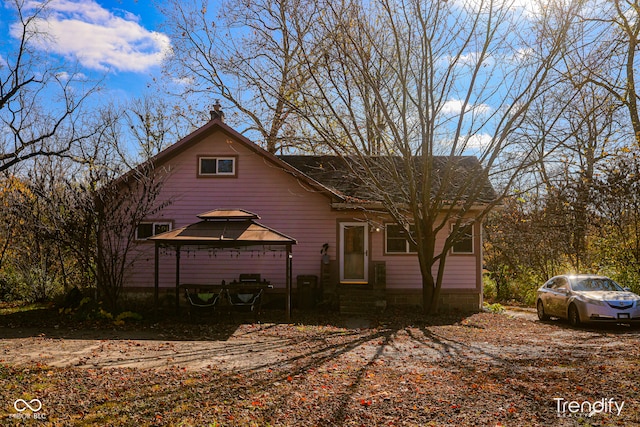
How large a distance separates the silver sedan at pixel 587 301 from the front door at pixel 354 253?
551cm

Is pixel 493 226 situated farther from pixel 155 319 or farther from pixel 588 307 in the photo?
pixel 155 319

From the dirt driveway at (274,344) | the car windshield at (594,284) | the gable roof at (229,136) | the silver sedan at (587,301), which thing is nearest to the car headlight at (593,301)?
the silver sedan at (587,301)

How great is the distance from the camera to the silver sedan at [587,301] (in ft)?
42.3

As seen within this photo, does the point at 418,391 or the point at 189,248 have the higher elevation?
the point at 189,248

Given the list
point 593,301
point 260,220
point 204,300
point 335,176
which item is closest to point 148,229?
point 260,220

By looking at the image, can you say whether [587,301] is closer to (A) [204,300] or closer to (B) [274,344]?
(B) [274,344]

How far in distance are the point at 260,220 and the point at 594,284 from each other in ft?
32.6

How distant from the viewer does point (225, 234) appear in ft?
42.2

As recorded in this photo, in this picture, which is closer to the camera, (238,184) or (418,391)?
(418,391)

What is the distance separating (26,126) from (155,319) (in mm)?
10160

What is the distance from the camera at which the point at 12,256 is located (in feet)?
60.4

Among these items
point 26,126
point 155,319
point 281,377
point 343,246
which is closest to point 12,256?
point 26,126

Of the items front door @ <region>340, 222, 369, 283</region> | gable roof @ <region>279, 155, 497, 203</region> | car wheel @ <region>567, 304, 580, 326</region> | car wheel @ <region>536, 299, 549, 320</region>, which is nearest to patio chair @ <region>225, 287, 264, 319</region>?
front door @ <region>340, 222, 369, 283</region>

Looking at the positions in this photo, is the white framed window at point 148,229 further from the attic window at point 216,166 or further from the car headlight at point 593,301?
the car headlight at point 593,301
